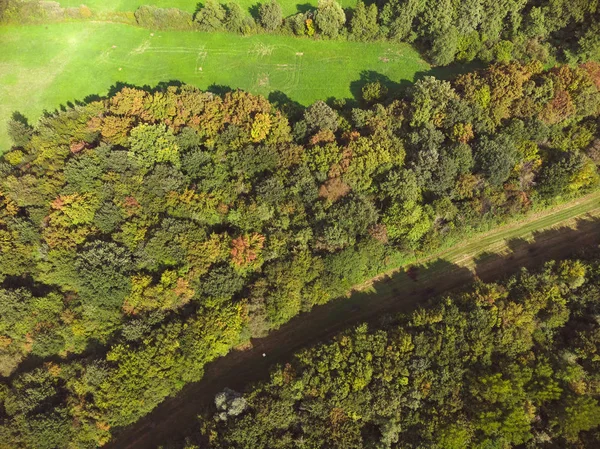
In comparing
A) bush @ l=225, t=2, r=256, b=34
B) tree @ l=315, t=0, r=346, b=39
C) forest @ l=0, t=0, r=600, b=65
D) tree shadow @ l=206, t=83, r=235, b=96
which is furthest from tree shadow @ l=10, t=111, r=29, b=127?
tree @ l=315, t=0, r=346, b=39

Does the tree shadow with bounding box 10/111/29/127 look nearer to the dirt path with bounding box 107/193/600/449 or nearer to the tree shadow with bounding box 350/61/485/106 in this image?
the dirt path with bounding box 107/193/600/449

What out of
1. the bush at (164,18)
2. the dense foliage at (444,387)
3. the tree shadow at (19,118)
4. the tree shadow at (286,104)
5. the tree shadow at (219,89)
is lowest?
the dense foliage at (444,387)

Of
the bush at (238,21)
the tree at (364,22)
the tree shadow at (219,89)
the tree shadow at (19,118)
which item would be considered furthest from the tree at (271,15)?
the tree shadow at (19,118)

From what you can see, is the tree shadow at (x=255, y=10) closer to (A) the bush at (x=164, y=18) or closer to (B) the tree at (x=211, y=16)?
(B) the tree at (x=211, y=16)

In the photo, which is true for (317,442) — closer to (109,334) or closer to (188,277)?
(188,277)

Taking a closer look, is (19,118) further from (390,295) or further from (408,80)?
(390,295)
